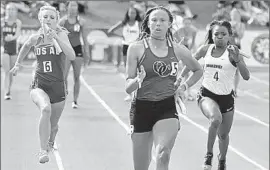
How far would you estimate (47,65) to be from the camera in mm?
11172

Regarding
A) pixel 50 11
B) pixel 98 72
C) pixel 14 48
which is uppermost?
pixel 50 11

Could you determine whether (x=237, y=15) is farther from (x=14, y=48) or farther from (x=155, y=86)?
(x=155, y=86)

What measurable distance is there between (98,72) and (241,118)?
8.97m

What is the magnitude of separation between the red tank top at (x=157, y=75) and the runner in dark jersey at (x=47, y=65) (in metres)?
2.33

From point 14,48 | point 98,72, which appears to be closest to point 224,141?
point 14,48

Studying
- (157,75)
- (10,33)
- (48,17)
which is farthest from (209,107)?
(10,33)

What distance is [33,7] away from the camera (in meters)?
33.1

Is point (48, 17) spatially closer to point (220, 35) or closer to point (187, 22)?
point (220, 35)

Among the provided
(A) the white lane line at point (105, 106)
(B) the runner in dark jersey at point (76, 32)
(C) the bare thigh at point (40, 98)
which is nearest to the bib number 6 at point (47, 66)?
(C) the bare thigh at point (40, 98)

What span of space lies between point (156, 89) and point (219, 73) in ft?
9.83

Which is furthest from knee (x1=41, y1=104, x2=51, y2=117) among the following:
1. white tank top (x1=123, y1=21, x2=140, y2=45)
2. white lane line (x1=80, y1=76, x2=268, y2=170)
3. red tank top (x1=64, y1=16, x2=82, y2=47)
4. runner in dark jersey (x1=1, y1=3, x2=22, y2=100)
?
white tank top (x1=123, y1=21, x2=140, y2=45)

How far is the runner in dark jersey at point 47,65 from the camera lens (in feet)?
35.9

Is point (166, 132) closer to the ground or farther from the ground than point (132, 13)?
farther from the ground

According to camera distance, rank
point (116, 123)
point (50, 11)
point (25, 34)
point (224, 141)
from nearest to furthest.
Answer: point (50, 11) → point (224, 141) → point (116, 123) → point (25, 34)
